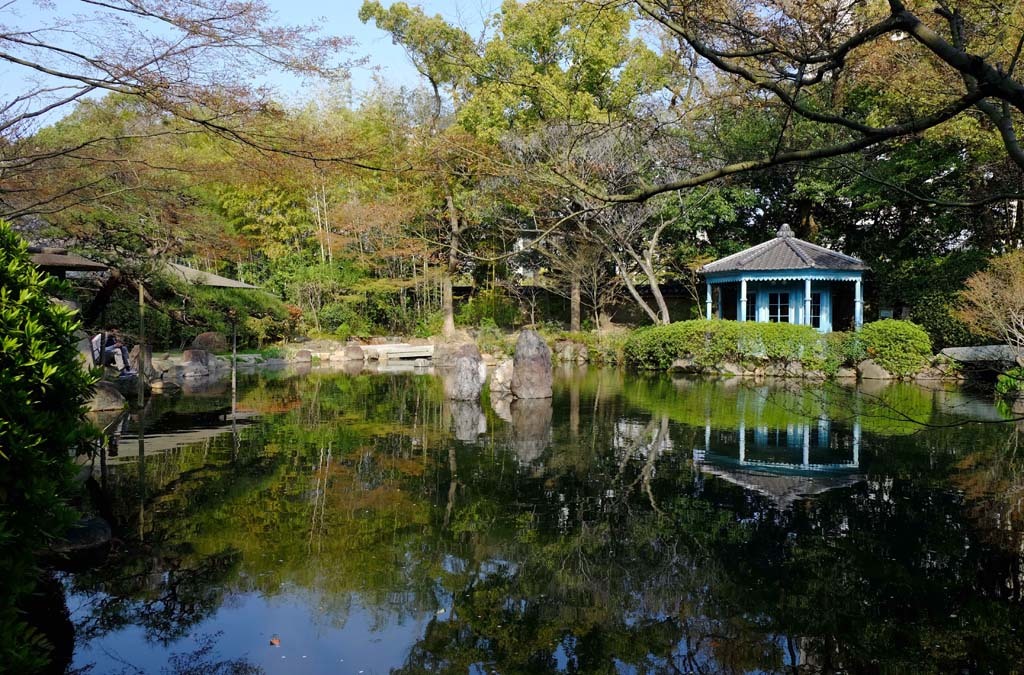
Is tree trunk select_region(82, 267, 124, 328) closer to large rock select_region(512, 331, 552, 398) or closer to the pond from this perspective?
the pond

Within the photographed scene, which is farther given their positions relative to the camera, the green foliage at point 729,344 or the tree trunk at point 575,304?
the tree trunk at point 575,304

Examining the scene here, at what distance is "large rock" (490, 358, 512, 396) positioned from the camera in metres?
13.3

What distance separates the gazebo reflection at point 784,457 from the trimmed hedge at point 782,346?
230 inches

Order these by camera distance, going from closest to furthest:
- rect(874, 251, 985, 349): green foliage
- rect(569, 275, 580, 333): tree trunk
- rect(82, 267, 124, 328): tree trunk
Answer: rect(82, 267, 124, 328): tree trunk
rect(874, 251, 985, 349): green foliage
rect(569, 275, 580, 333): tree trunk

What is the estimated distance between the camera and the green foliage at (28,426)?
2.80 m

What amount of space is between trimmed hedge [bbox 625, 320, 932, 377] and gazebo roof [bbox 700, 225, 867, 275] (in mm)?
2963

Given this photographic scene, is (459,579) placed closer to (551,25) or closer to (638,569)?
(638,569)

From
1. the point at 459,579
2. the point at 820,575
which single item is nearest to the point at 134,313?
the point at 459,579

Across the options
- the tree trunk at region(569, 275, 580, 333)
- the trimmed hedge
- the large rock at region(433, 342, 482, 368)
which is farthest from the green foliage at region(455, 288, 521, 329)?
the trimmed hedge

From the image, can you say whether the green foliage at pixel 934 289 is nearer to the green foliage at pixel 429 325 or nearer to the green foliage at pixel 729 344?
the green foliage at pixel 729 344

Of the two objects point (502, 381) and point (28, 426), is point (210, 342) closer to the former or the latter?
point (502, 381)

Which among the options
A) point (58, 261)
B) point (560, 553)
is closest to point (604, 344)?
point (58, 261)

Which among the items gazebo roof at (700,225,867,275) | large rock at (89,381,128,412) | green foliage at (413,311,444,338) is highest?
gazebo roof at (700,225,867,275)

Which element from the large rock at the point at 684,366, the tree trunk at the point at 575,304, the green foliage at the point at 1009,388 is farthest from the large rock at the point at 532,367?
the tree trunk at the point at 575,304
